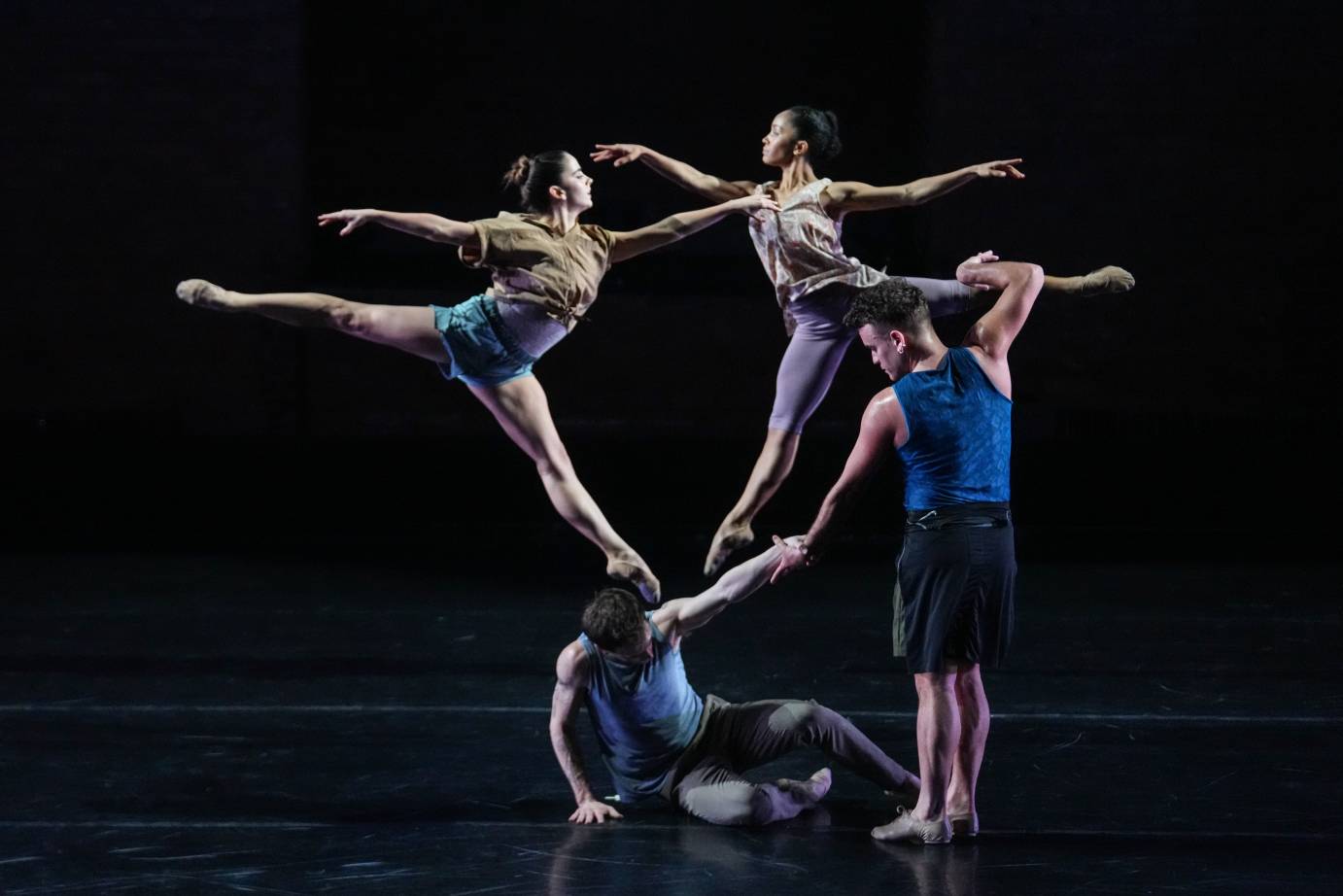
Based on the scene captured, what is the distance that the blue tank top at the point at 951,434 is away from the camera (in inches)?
147

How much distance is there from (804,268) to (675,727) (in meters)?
1.40

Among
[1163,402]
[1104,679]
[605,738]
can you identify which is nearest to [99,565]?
[605,738]

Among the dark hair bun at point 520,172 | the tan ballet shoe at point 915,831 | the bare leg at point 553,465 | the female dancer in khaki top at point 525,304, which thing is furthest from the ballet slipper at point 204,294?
the tan ballet shoe at point 915,831

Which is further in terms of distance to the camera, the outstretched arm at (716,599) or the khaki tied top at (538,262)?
the khaki tied top at (538,262)

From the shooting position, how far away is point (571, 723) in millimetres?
3996

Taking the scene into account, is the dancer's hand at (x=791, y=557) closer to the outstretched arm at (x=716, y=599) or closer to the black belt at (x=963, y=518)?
the outstretched arm at (x=716, y=599)

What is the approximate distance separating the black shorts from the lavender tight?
2.78 feet

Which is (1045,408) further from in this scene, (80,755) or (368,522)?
(80,755)

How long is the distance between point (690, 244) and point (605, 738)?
6.37m

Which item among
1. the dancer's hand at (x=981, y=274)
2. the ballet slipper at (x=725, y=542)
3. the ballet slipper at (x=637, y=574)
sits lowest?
the ballet slipper at (x=637, y=574)

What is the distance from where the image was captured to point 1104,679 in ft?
18.0

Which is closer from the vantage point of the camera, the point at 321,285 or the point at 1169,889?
the point at 1169,889

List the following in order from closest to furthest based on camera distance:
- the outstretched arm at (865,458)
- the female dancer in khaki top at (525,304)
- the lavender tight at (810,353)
→ the outstretched arm at (865,458), the female dancer in khaki top at (525,304), the lavender tight at (810,353)

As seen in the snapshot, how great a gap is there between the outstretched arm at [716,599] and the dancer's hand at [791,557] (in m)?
0.09
